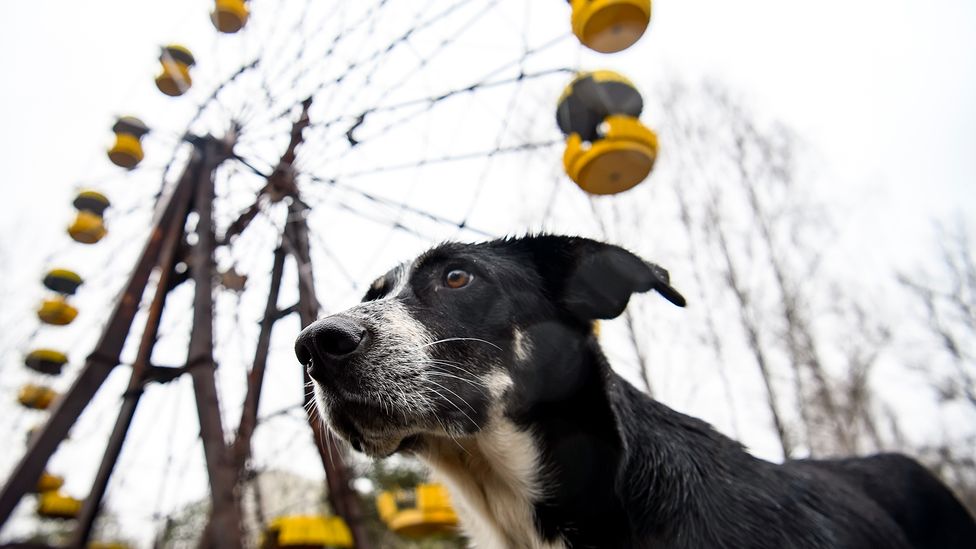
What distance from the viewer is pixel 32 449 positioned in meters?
3.86

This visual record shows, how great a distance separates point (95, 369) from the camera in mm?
4176

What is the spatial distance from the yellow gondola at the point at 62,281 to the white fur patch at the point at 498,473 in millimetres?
5354

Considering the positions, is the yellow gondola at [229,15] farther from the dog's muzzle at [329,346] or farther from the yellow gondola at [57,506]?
the yellow gondola at [57,506]

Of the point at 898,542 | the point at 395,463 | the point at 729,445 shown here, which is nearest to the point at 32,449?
the point at 729,445

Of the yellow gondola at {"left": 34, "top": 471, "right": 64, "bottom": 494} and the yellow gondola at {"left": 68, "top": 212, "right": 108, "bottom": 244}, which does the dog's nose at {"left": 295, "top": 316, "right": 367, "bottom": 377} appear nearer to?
the yellow gondola at {"left": 68, "top": 212, "right": 108, "bottom": 244}

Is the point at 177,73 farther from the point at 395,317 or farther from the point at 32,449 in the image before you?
the point at 395,317

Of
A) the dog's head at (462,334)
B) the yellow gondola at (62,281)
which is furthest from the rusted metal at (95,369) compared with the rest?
the dog's head at (462,334)

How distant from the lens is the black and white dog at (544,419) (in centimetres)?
186

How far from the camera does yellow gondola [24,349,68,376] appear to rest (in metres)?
6.14

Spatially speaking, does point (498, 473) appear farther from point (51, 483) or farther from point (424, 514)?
point (51, 483)

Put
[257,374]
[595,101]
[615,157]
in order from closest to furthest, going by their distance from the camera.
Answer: [615,157] → [595,101] → [257,374]

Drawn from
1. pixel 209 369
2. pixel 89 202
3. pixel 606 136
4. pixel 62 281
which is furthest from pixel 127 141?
pixel 606 136

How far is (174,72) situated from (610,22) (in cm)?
401

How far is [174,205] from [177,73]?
1.20m
